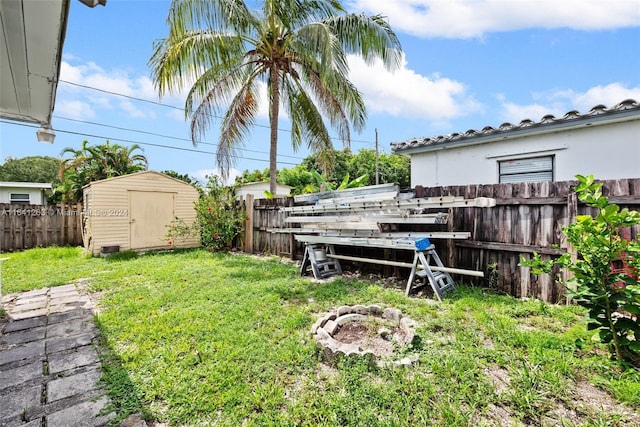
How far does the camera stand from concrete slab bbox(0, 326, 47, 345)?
9.76 feet

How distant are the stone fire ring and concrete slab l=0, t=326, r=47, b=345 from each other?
9.48 ft

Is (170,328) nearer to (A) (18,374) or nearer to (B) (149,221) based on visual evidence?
(A) (18,374)

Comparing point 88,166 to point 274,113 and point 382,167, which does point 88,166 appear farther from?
point 382,167

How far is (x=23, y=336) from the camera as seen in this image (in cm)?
309

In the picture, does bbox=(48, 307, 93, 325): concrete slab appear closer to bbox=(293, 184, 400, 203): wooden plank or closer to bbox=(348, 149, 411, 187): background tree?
bbox=(293, 184, 400, 203): wooden plank

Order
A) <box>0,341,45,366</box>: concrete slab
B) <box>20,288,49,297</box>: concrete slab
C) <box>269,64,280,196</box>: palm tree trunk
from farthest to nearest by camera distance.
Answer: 1. <box>269,64,280,196</box>: palm tree trunk
2. <box>20,288,49,297</box>: concrete slab
3. <box>0,341,45,366</box>: concrete slab

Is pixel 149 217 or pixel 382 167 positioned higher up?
pixel 382 167

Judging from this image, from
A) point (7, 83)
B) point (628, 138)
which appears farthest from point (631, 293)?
point (7, 83)

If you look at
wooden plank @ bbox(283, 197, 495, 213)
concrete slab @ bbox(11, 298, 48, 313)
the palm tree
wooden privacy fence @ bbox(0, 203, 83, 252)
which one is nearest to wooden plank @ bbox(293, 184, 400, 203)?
wooden plank @ bbox(283, 197, 495, 213)

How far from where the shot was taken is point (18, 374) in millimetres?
2371

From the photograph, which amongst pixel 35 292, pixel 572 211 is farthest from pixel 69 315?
pixel 572 211

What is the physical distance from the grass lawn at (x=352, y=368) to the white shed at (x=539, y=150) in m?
2.93

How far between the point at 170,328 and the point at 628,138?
22.4 feet

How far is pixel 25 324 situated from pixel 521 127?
765 cm
